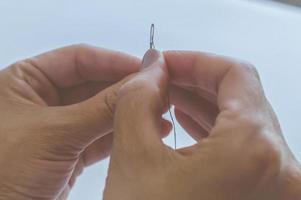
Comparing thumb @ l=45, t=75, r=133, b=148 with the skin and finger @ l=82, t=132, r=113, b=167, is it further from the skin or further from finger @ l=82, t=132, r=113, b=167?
finger @ l=82, t=132, r=113, b=167

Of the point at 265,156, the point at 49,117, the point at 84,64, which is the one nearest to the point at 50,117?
the point at 49,117

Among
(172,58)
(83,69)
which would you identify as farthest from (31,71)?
(172,58)

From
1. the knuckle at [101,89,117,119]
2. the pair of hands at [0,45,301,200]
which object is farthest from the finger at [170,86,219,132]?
the knuckle at [101,89,117,119]

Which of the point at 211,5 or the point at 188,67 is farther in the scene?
the point at 211,5

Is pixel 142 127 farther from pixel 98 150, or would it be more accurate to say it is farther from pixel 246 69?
pixel 98 150

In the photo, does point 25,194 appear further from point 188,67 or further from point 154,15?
point 154,15

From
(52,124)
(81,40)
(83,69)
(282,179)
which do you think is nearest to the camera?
(282,179)

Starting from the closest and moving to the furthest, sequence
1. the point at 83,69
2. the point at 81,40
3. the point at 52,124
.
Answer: the point at 52,124 → the point at 83,69 → the point at 81,40
